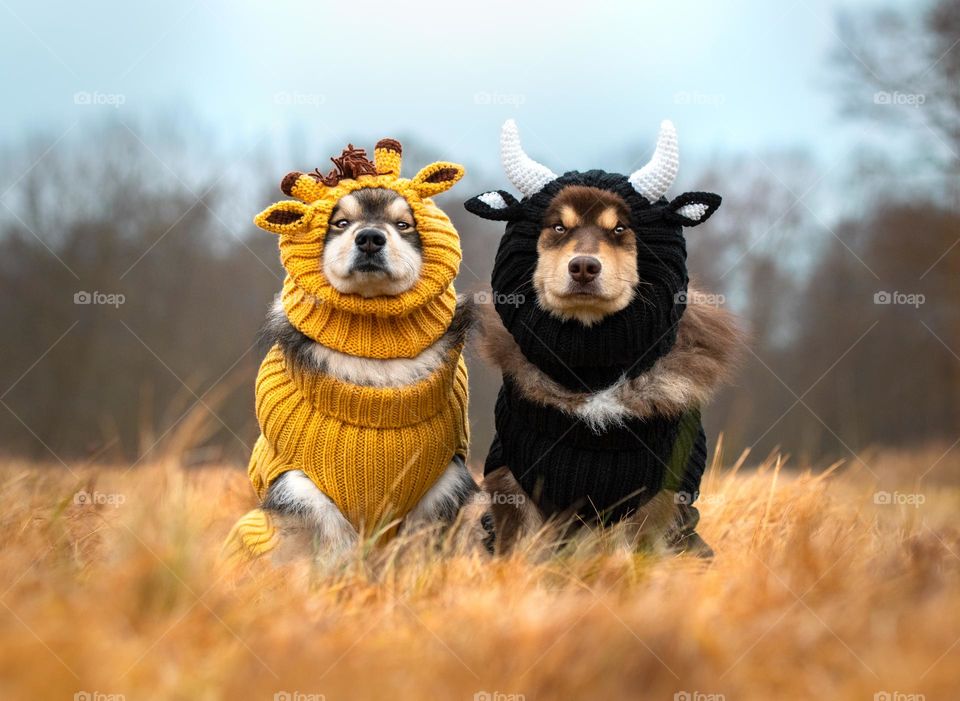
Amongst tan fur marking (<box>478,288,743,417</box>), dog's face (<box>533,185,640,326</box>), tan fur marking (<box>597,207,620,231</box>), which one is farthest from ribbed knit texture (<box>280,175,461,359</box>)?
tan fur marking (<box>597,207,620,231</box>)

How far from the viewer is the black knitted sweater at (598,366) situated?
4.08 m

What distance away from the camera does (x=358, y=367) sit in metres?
4.25

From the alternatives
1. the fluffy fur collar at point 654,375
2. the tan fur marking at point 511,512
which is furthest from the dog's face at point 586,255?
the tan fur marking at point 511,512

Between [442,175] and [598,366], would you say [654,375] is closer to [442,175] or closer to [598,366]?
[598,366]

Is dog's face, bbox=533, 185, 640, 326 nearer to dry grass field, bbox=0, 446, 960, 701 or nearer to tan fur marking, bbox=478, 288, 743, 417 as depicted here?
tan fur marking, bbox=478, 288, 743, 417

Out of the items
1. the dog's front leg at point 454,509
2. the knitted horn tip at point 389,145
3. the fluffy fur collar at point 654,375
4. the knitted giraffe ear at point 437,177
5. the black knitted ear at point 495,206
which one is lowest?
the dog's front leg at point 454,509

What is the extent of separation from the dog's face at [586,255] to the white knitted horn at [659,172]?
133mm

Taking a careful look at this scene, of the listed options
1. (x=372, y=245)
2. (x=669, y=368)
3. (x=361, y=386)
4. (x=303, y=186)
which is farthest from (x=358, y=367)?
(x=669, y=368)

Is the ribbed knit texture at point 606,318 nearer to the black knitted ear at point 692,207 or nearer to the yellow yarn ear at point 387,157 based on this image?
the black knitted ear at point 692,207

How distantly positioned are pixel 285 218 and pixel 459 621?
6.92 ft

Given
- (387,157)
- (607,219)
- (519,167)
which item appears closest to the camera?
(607,219)

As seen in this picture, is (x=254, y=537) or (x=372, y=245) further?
(x=254, y=537)

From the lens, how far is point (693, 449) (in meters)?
4.32

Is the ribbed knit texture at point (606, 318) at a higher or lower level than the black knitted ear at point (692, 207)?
lower
